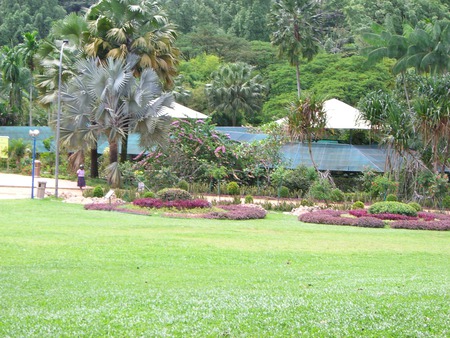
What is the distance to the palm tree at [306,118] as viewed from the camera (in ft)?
98.4

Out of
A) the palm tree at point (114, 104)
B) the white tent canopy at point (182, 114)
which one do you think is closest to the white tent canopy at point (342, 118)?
the white tent canopy at point (182, 114)

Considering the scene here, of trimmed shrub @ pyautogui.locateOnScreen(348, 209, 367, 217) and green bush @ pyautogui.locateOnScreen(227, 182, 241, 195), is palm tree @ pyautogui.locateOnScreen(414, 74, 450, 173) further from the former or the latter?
green bush @ pyautogui.locateOnScreen(227, 182, 241, 195)

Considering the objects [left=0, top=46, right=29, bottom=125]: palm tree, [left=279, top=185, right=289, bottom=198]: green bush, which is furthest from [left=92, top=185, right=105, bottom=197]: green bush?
[left=0, top=46, right=29, bottom=125]: palm tree

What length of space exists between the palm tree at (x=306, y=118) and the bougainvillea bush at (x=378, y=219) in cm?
707

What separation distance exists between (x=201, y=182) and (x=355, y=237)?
49.4 ft

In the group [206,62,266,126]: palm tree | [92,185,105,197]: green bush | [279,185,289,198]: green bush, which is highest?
[206,62,266,126]: palm tree

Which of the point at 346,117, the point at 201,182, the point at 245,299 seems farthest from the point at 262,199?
the point at 245,299

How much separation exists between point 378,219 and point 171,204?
7444 mm

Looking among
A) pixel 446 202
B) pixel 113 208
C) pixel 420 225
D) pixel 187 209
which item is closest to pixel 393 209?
pixel 420 225

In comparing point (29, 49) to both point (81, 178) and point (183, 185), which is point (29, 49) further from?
point (183, 185)

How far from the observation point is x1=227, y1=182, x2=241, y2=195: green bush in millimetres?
30406

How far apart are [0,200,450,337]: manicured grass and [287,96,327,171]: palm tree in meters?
11.4

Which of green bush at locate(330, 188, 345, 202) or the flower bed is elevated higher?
green bush at locate(330, 188, 345, 202)

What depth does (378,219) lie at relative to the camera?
22375 millimetres
